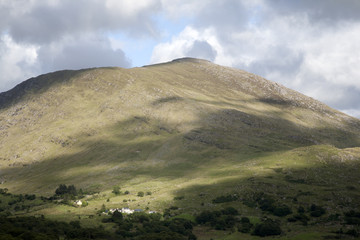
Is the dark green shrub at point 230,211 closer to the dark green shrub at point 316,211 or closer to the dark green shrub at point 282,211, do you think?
the dark green shrub at point 282,211

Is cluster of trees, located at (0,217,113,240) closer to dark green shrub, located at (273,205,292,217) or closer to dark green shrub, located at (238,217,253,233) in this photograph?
dark green shrub, located at (238,217,253,233)

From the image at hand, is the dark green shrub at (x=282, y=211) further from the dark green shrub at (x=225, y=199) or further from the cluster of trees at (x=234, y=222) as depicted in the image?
the dark green shrub at (x=225, y=199)

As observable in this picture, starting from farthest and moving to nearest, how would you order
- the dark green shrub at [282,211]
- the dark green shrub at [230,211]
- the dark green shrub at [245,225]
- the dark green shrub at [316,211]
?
1. the dark green shrub at [230,211]
2. the dark green shrub at [282,211]
3. the dark green shrub at [316,211]
4. the dark green shrub at [245,225]

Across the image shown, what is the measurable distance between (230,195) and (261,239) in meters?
36.8

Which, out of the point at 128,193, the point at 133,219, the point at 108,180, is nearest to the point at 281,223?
the point at 133,219

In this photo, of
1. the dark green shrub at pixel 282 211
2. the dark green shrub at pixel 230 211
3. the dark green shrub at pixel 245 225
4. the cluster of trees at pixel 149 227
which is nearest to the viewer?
the cluster of trees at pixel 149 227

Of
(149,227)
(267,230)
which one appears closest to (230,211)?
(267,230)

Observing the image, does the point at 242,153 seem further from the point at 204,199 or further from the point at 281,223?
the point at 281,223

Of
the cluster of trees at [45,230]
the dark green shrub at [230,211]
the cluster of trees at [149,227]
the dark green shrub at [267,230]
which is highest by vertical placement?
the cluster of trees at [45,230]

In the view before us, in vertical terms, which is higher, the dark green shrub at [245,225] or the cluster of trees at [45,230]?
the cluster of trees at [45,230]

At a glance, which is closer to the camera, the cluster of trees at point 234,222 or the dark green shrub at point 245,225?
the cluster of trees at point 234,222

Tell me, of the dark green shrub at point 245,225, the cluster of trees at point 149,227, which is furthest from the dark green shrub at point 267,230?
the cluster of trees at point 149,227

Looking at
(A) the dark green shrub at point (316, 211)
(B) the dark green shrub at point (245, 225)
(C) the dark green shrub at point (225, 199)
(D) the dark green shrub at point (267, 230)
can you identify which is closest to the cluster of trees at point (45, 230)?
(B) the dark green shrub at point (245, 225)

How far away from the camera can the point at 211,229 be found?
8431cm
